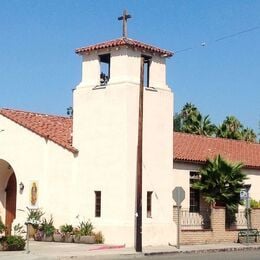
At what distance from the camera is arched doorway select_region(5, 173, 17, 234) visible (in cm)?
3288

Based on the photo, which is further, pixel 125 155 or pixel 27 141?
pixel 27 141

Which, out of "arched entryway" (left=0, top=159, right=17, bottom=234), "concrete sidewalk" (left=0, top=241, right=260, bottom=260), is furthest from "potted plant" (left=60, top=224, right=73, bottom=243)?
"arched entryway" (left=0, top=159, right=17, bottom=234)

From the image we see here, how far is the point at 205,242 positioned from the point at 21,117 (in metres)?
10.7

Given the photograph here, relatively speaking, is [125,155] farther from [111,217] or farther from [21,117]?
[21,117]

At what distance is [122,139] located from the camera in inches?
1087

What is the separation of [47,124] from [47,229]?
5.56 meters

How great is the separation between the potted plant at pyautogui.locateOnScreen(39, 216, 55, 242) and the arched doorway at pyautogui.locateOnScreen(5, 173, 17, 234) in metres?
3.82

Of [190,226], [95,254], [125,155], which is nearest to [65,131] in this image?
[125,155]

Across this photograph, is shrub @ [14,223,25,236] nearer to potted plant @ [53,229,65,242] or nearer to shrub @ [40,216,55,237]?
shrub @ [40,216,55,237]

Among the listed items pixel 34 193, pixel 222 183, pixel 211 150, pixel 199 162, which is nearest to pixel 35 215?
pixel 34 193

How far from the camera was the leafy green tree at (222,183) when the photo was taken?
3144cm

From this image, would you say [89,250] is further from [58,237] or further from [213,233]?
[213,233]

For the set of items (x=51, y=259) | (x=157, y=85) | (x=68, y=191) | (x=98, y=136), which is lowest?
(x=51, y=259)

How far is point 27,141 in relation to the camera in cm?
3070
